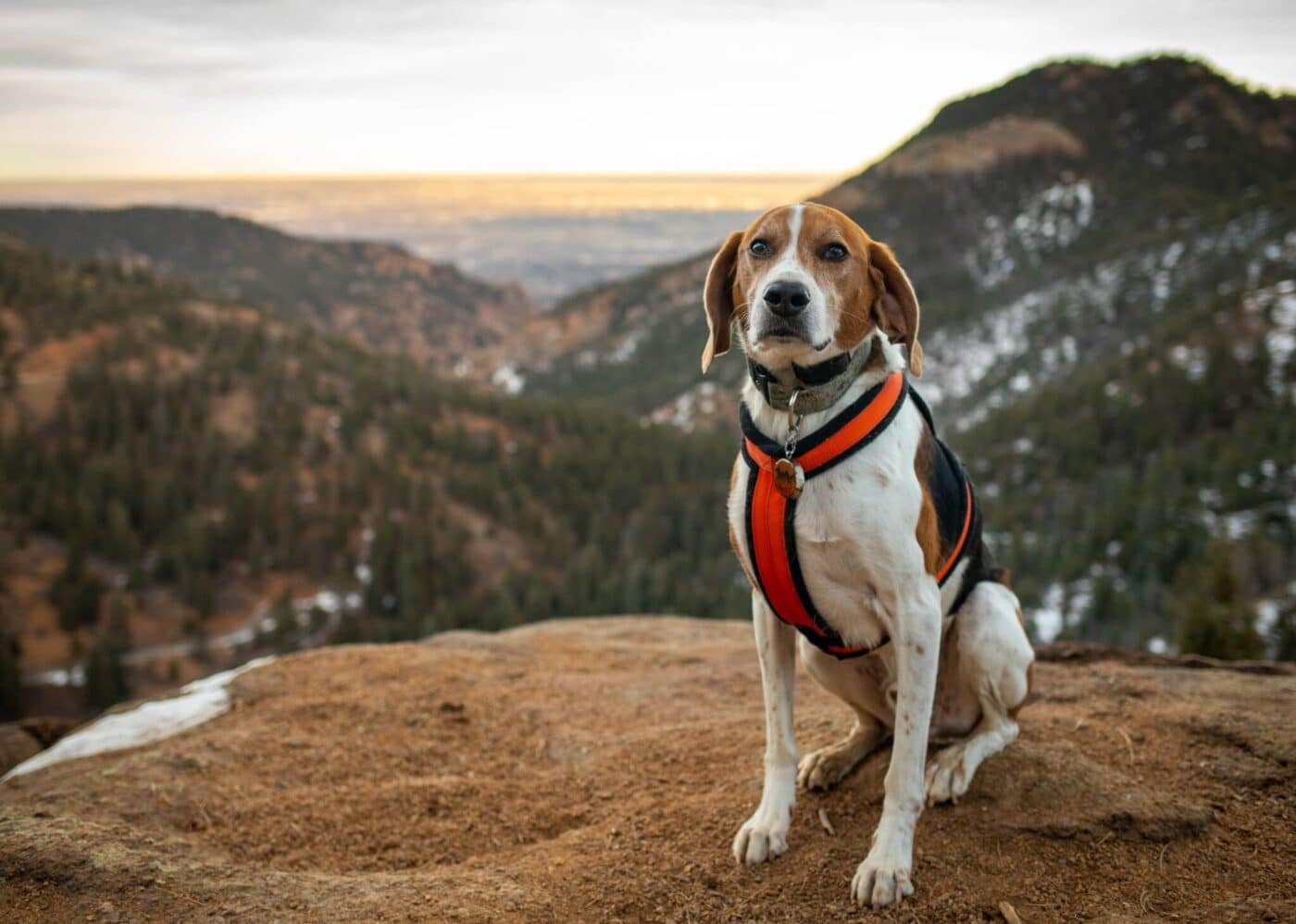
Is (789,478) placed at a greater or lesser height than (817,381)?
lesser

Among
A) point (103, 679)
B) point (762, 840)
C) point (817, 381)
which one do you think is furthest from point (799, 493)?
point (103, 679)

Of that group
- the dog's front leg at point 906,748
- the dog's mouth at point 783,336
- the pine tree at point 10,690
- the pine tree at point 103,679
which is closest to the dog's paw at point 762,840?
the dog's front leg at point 906,748

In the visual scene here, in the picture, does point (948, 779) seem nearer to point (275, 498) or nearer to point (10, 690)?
point (10, 690)

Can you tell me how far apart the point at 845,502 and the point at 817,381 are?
0.57m

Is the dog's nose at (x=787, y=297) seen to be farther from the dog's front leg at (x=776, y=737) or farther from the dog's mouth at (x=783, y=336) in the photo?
the dog's front leg at (x=776, y=737)

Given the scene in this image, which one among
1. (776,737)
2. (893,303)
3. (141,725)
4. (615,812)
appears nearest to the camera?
(893,303)

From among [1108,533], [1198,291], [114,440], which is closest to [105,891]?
[1108,533]

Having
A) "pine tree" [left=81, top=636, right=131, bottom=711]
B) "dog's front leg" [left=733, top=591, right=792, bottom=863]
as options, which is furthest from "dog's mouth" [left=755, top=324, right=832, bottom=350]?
"pine tree" [left=81, top=636, right=131, bottom=711]

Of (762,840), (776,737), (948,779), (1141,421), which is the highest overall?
(776,737)

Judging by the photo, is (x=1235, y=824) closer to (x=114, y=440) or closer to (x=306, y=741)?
(x=306, y=741)

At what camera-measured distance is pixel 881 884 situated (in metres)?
3.85

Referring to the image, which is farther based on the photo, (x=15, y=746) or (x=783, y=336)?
(x=15, y=746)

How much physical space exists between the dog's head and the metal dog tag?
0.45 metres

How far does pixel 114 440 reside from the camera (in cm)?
9581
